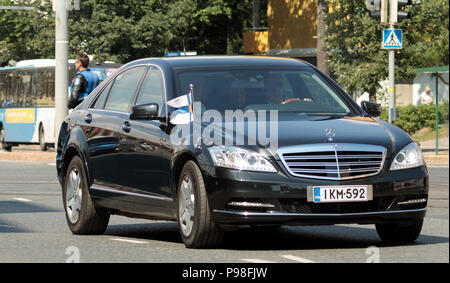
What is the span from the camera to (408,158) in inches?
389

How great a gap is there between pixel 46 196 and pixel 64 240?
21.7ft

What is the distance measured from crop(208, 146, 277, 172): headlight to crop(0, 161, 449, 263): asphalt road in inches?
26.0

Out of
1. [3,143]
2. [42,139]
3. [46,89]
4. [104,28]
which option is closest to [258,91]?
[42,139]

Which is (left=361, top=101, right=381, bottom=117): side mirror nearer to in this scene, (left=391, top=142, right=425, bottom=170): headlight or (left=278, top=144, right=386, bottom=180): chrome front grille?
(left=391, top=142, right=425, bottom=170): headlight

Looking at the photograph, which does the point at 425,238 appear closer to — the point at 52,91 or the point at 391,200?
the point at 391,200

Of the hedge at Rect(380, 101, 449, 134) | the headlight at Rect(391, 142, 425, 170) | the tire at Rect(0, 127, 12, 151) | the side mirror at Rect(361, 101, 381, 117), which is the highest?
the side mirror at Rect(361, 101, 381, 117)

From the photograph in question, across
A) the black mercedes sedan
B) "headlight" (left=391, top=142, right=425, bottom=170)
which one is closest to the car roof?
the black mercedes sedan

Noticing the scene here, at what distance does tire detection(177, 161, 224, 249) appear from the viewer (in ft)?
31.8

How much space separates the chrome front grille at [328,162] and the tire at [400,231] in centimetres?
83

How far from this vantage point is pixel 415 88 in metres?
50.1

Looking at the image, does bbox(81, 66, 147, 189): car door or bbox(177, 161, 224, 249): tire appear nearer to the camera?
bbox(177, 161, 224, 249): tire

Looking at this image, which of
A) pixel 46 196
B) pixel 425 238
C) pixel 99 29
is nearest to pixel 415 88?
pixel 99 29

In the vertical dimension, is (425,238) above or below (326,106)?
below

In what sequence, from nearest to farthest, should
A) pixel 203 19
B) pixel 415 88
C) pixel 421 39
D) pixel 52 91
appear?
1. pixel 421 39
2. pixel 52 91
3. pixel 415 88
4. pixel 203 19
